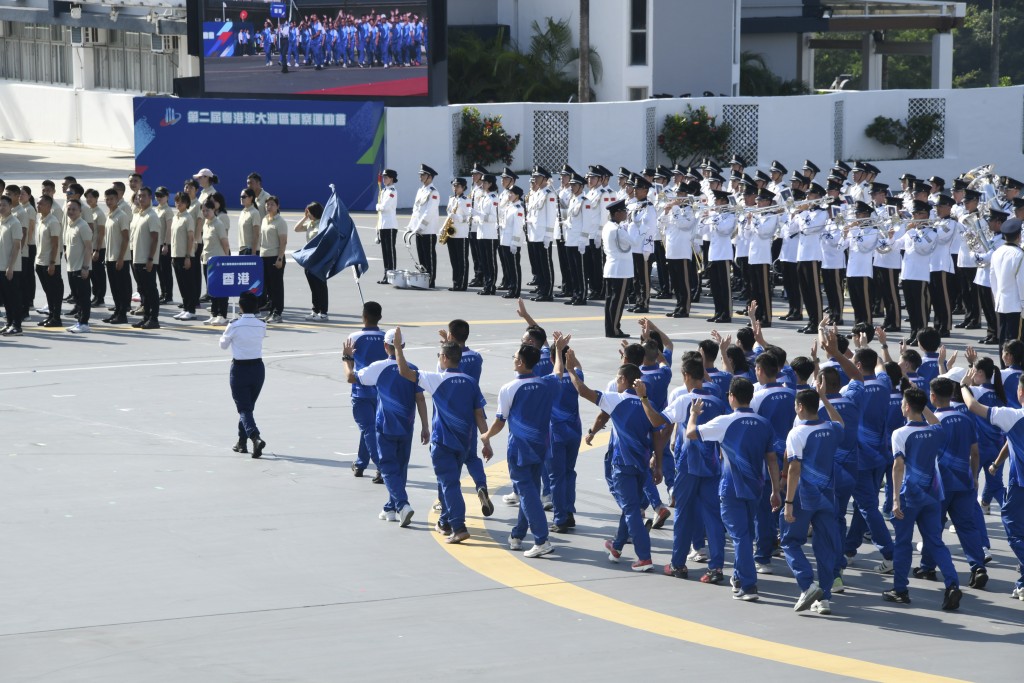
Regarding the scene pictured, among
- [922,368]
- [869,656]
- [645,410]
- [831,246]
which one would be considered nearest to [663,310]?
[831,246]

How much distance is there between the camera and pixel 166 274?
2205 centimetres

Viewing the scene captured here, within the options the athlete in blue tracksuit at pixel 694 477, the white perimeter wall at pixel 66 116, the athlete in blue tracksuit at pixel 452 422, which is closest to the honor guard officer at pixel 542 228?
the athlete in blue tracksuit at pixel 452 422

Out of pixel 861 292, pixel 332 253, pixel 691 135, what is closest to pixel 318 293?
pixel 332 253

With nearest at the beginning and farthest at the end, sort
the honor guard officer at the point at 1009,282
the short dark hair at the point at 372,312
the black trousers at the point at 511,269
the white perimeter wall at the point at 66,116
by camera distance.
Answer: the short dark hair at the point at 372,312, the honor guard officer at the point at 1009,282, the black trousers at the point at 511,269, the white perimeter wall at the point at 66,116

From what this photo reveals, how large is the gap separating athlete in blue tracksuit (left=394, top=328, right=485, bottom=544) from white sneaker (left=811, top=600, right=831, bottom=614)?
262 centimetres

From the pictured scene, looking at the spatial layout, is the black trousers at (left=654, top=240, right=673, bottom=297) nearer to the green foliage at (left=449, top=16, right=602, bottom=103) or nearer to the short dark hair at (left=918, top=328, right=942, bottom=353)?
the short dark hair at (left=918, top=328, right=942, bottom=353)

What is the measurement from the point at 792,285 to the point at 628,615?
12840mm

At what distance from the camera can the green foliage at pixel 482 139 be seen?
34.6 m

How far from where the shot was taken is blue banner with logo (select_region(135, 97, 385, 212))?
3381cm

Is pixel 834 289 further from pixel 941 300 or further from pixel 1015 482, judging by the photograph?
pixel 1015 482

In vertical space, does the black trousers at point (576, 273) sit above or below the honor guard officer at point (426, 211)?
below

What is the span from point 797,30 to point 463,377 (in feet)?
122

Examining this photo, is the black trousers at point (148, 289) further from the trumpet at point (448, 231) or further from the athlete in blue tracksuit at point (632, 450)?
the athlete in blue tracksuit at point (632, 450)

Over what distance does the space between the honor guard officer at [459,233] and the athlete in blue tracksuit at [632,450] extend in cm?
1335
